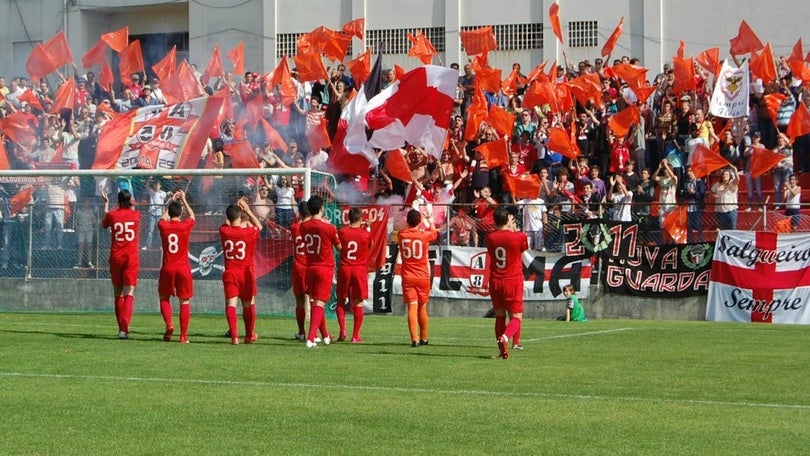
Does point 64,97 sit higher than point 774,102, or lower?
higher

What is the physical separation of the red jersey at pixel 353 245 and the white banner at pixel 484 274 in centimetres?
730

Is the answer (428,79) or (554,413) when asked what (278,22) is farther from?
(554,413)

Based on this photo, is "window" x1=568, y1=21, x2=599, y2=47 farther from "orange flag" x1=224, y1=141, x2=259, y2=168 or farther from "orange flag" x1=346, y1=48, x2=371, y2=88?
"orange flag" x1=224, y1=141, x2=259, y2=168

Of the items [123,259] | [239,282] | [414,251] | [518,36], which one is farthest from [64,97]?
[414,251]

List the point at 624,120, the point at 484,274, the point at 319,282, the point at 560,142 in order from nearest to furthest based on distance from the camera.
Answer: the point at 319,282 → the point at 484,274 → the point at 560,142 → the point at 624,120

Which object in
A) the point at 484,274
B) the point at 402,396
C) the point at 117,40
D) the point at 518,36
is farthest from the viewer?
the point at 518,36

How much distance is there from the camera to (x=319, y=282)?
54.6 feet

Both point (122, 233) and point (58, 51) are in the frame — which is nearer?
point (122, 233)

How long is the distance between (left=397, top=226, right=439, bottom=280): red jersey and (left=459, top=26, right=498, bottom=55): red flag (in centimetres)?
1268

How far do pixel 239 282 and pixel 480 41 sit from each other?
13622 millimetres

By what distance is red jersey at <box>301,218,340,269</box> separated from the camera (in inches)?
654

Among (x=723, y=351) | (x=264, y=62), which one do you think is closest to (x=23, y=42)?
(x=264, y=62)

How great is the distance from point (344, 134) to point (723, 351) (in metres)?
11.2

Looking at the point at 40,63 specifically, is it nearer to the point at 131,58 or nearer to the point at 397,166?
the point at 131,58
